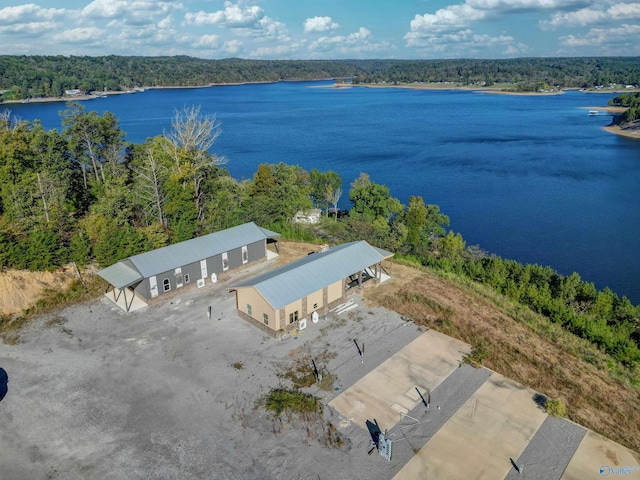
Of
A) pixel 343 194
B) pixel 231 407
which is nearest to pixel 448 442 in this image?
pixel 231 407

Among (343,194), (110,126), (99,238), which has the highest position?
(110,126)

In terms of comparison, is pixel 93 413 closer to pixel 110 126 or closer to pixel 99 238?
pixel 99 238

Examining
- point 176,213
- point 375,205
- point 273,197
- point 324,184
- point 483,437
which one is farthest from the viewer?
point 324,184

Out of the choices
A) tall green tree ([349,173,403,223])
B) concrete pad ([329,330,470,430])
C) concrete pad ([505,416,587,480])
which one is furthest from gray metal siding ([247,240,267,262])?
concrete pad ([505,416,587,480])

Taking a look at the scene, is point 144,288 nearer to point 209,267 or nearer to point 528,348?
point 209,267

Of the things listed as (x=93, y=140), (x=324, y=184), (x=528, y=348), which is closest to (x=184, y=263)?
(x=528, y=348)

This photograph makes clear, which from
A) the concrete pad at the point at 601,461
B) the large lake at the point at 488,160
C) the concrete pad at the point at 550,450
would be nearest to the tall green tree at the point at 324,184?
the large lake at the point at 488,160
